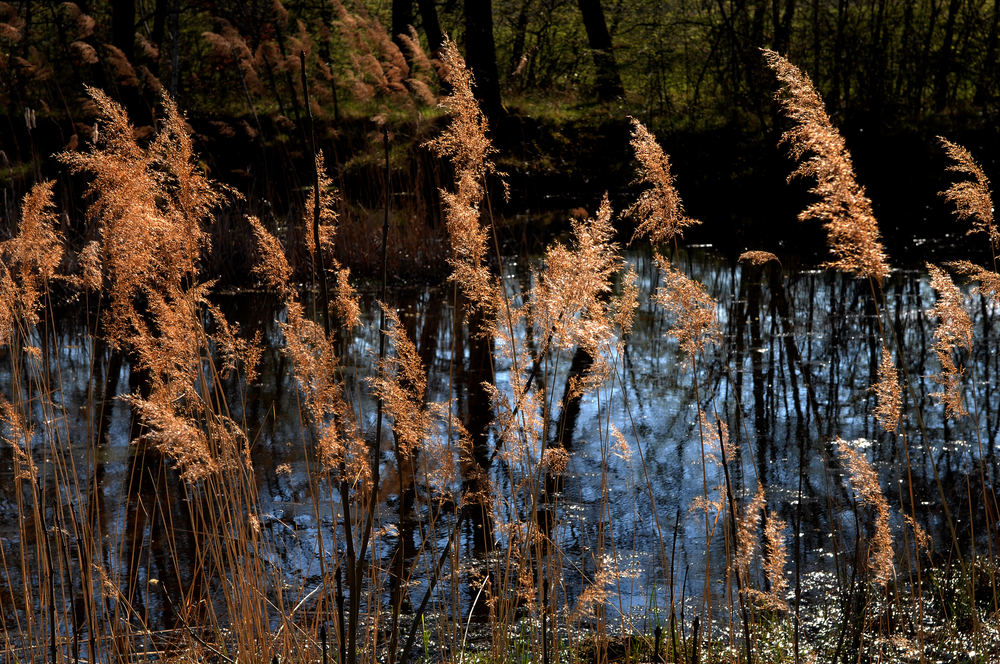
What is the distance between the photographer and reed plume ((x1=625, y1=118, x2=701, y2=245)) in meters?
1.99

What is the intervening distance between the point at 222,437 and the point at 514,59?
48.4 feet

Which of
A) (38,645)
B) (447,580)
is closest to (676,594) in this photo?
(447,580)

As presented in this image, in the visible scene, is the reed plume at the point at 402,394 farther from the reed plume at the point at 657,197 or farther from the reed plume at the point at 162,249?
the reed plume at the point at 657,197

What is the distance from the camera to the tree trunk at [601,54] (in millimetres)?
14672

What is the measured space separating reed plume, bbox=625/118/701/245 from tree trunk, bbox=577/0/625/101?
12.8 m

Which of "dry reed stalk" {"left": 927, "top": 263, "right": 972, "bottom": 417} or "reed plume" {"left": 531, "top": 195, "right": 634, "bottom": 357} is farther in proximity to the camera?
"dry reed stalk" {"left": 927, "top": 263, "right": 972, "bottom": 417}

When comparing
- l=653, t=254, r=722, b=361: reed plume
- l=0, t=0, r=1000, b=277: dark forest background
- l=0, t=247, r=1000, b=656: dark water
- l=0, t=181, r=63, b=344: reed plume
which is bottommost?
l=0, t=247, r=1000, b=656: dark water

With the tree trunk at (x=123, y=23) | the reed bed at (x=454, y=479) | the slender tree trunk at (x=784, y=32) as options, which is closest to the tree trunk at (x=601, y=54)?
the slender tree trunk at (x=784, y=32)

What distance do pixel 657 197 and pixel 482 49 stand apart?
31.0 ft

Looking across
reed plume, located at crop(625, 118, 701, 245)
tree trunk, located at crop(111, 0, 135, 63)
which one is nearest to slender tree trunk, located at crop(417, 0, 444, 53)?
tree trunk, located at crop(111, 0, 135, 63)

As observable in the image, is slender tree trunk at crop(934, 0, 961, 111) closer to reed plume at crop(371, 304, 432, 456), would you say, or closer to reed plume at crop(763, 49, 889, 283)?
reed plume at crop(763, 49, 889, 283)

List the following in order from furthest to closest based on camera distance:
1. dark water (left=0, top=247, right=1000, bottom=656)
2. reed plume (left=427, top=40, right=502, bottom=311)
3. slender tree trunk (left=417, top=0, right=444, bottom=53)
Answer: slender tree trunk (left=417, top=0, right=444, bottom=53)
dark water (left=0, top=247, right=1000, bottom=656)
reed plume (left=427, top=40, right=502, bottom=311)

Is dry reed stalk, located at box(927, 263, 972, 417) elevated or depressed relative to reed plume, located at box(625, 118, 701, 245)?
depressed

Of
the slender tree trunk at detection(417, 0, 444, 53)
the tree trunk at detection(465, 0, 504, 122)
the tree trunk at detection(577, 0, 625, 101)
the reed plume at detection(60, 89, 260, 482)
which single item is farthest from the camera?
the tree trunk at detection(577, 0, 625, 101)
